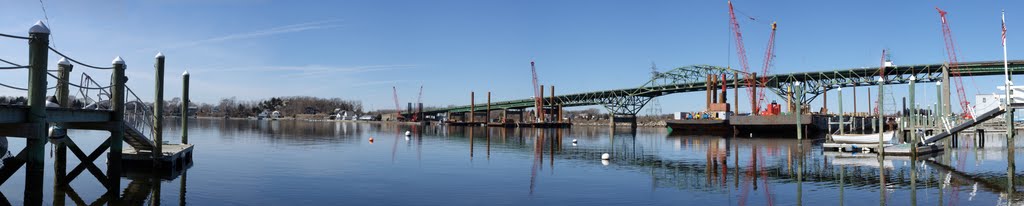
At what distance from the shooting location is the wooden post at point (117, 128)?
22.2 meters

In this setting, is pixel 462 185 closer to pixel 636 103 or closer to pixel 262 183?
pixel 262 183

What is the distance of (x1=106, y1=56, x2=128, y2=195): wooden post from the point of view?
2220cm

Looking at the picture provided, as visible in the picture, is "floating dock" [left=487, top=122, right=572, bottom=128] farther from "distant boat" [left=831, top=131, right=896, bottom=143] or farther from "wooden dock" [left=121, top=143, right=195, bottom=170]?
"wooden dock" [left=121, top=143, right=195, bottom=170]

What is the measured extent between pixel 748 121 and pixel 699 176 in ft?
249

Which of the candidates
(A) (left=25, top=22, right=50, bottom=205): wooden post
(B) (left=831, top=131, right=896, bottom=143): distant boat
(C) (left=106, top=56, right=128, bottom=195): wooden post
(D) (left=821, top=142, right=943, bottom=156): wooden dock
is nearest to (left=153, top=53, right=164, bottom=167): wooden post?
(C) (left=106, top=56, right=128, bottom=195): wooden post

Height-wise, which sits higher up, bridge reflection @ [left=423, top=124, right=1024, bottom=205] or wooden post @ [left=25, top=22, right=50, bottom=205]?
wooden post @ [left=25, top=22, right=50, bottom=205]

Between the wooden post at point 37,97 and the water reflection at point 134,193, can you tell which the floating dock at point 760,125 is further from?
the wooden post at point 37,97

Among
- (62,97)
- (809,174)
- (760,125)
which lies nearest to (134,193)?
(62,97)

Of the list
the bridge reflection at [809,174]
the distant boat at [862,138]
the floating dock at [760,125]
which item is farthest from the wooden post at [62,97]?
the floating dock at [760,125]

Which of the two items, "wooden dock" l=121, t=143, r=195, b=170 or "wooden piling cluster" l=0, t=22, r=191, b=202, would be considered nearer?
"wooden piling cluster" l=0, t=22, r=191, b=202

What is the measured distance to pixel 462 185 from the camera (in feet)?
90.7

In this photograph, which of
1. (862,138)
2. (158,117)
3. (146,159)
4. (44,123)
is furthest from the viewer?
(862,138)

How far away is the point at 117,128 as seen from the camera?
22688 millimetres

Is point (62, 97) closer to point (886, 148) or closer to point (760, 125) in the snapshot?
point (886, 148)
